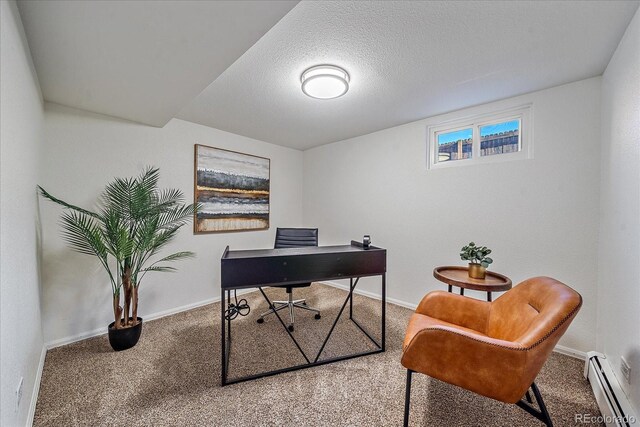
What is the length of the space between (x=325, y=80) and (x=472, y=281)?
1.98 meters

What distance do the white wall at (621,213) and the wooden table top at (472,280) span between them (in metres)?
0.58

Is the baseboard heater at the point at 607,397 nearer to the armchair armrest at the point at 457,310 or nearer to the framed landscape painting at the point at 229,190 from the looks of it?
the armchair armrest at the point at 457,310

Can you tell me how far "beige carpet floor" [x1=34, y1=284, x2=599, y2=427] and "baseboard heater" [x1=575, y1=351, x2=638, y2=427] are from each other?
0.21ft

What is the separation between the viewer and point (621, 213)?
1.55 meters

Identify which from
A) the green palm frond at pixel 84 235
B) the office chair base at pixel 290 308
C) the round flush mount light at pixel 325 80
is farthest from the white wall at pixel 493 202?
the green palm frond at pixel 84 235

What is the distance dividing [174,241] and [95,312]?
0.95 metres

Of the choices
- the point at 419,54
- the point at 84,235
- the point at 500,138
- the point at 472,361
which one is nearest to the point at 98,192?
the point at 84,235

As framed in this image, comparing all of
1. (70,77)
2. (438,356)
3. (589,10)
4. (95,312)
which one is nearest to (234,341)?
(95,312)

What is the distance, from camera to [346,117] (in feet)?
9.64

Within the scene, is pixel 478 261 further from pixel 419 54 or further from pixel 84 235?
pixel 84 235

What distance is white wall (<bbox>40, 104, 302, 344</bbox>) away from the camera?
2.17m

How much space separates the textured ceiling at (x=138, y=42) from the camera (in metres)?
1.13

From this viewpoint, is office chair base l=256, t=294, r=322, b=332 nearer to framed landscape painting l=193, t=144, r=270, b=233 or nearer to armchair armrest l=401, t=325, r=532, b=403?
framed landscape painting l=193, t=144, r=270, b=233

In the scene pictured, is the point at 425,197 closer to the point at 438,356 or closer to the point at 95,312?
the point at 438,356
